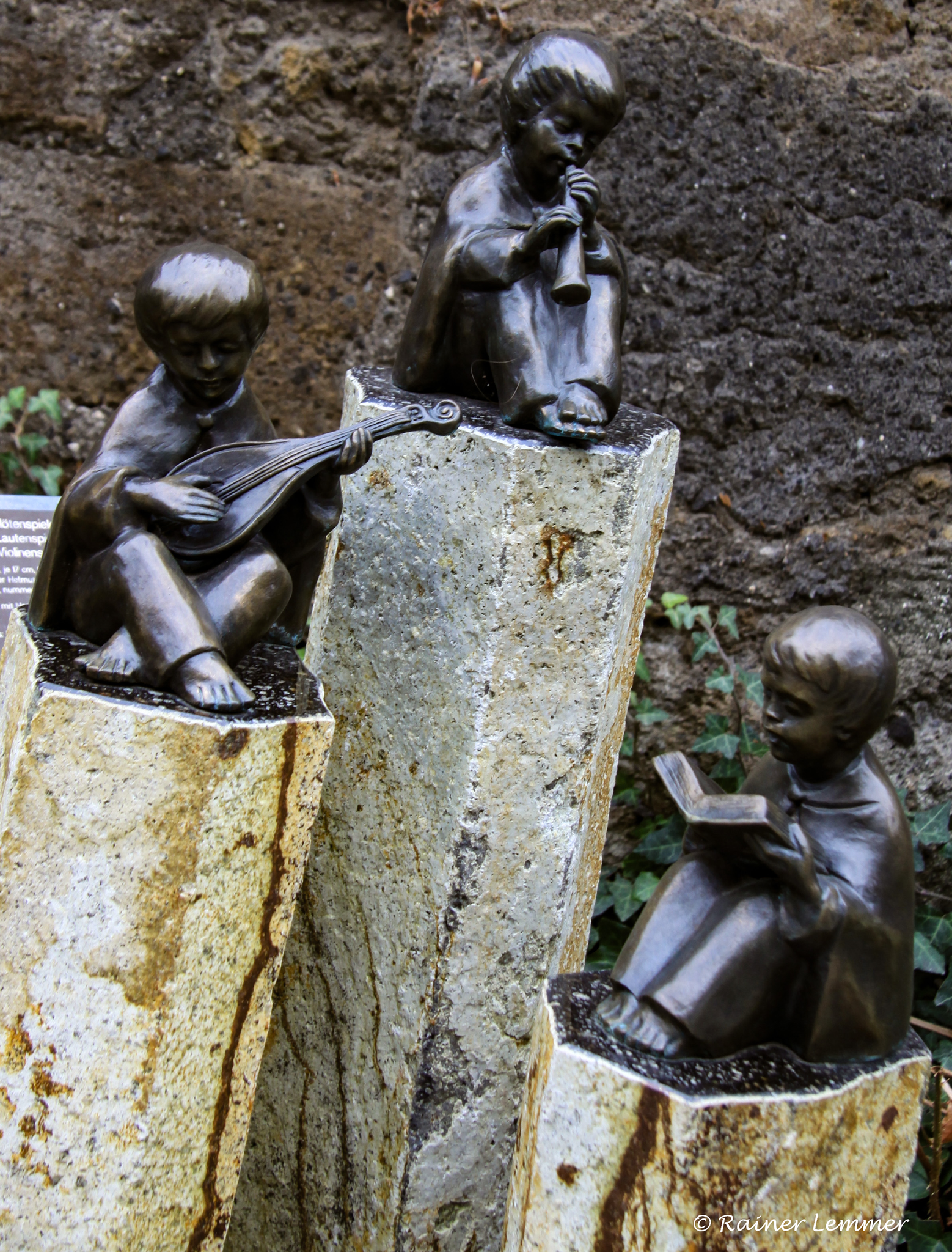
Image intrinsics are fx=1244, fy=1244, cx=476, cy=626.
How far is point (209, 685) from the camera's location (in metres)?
1.72

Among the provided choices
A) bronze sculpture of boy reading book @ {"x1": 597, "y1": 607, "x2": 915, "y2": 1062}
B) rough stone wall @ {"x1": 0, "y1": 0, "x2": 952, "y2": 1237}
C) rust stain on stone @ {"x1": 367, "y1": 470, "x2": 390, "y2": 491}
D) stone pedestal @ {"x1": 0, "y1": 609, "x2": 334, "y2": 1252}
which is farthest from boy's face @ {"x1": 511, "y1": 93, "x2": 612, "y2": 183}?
rough stone wall @ {"x1": 0, "y1": 0, "x2": 952, "y2": 1237}

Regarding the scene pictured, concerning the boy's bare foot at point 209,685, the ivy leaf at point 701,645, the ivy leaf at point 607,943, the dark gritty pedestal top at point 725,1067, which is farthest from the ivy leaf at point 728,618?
the boy's bare foot at point 209,685

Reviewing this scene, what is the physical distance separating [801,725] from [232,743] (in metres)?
0.77

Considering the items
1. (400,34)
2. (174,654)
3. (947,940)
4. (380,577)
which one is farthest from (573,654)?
(400,34)

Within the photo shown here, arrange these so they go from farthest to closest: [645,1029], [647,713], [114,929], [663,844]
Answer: [647,713]
[663,844]
[114,929]
[645,1029]

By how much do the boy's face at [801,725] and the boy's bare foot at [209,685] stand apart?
72cm

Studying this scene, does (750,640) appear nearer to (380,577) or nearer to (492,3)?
(380,577)

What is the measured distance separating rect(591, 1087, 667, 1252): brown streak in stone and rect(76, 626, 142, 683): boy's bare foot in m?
0.88

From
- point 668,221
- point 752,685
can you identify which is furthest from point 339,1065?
point 668,221

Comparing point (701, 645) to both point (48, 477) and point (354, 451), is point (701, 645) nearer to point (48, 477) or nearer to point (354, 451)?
point (354, 451)

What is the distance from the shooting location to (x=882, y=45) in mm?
3191

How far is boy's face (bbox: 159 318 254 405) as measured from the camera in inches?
72.5

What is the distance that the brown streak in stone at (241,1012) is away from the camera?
1812mm

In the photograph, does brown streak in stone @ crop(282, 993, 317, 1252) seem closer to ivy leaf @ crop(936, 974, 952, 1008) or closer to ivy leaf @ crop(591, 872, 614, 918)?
ivy leaf @ crop(591, 872, 614, 918)
